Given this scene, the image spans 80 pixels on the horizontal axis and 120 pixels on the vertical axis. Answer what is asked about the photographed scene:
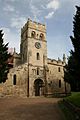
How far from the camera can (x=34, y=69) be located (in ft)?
154

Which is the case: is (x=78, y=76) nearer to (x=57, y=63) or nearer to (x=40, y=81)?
(x=40, y=81)

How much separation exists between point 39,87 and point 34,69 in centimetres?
469

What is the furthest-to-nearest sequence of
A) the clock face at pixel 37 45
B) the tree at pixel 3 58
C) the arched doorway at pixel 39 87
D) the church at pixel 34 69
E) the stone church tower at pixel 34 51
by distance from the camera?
1. the clock face at pixel 37 45
2. the arched doorway at pixel 39 87
3. the stone church tower at pixel 34 51
4. the church at pixel 34 69
5. the tree at pixel 3 58

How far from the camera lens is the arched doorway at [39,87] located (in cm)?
4678

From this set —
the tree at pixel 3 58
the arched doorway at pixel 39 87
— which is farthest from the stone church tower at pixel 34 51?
the tree at pixel 3 58

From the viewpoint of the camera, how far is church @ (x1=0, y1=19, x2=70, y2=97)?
43.8 meters

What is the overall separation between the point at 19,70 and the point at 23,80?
2.53 meters

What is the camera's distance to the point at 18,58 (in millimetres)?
51656

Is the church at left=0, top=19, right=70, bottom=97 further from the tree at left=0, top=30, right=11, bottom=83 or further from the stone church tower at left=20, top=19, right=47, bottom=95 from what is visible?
the tree at left=0, top=30, right=11, bottom=83

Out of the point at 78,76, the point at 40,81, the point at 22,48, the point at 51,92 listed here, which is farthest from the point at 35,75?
the point at 78,76

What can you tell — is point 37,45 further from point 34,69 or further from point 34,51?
point 34,69

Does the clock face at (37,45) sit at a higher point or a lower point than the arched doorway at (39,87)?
higher

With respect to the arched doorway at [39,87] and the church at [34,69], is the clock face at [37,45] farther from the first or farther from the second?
the arched doorway at [39,87]

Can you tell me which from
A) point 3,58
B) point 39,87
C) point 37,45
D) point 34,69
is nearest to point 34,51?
point 37,45
